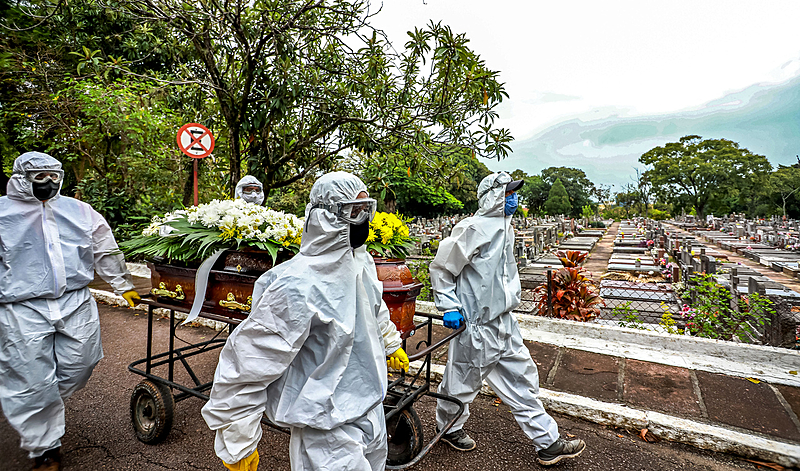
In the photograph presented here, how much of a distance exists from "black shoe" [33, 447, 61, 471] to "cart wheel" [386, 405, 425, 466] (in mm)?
2072

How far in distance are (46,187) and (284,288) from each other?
2227mm

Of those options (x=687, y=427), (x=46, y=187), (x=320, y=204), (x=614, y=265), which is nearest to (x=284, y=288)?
(x=320, y=204)

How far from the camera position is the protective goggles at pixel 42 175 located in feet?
8.68

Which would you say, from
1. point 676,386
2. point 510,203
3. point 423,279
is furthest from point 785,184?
point 510,203

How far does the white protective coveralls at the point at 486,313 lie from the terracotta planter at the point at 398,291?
212 mm

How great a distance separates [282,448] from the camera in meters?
2.89

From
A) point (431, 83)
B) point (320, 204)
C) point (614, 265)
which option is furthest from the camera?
point (614, 265)

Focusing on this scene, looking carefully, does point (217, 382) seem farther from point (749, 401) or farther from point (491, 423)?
point (749, 401)

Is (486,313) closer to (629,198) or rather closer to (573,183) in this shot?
(573,183)

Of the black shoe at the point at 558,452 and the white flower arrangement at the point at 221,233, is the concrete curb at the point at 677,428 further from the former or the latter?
the white flower arrangement at the point at 221,233

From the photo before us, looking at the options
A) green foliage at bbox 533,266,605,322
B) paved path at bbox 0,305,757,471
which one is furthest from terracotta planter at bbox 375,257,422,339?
green foliage at bbox 533,266,605,322

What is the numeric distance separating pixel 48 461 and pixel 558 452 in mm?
3168

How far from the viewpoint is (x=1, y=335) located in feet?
8.36

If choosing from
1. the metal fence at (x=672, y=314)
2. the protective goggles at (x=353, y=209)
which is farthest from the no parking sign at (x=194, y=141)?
the metal fence at (x=672, y=314)
